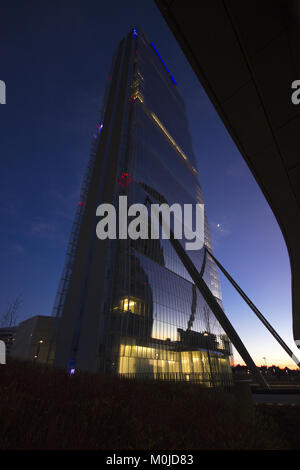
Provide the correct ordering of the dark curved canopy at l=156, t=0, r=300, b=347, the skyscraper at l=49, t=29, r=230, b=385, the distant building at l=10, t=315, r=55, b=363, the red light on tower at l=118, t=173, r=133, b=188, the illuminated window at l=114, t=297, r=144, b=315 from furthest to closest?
the distant building at l=10, t=315, r=55, b=363, the red light on tower at l=118, t=173, r=133, b=188, the illuminated window at l=114, t=297, r=144, b=315, the skyscraper at l=49, t=29, r=230, b=385, the dark curved canopy at l=156, t=0, r=300, b=347

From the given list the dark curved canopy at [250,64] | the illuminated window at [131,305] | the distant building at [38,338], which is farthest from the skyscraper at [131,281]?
the dark curved canopy at [250,64]

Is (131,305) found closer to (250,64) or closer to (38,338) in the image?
(250,64)

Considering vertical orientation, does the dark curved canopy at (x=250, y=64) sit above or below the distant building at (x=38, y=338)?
above

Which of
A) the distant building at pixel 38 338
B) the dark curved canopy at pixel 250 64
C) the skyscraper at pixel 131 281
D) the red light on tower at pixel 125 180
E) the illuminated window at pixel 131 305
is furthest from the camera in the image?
the distant building at pixel 38 338

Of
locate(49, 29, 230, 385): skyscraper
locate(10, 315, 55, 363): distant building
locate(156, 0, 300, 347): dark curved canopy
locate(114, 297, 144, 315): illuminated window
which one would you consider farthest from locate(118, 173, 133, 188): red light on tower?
locate(156, 0, 300, 347): dark curved canopy

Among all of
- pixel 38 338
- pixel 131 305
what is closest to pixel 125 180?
pixel 131 305

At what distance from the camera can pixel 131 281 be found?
34.3 m

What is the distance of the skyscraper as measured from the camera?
31.3 m

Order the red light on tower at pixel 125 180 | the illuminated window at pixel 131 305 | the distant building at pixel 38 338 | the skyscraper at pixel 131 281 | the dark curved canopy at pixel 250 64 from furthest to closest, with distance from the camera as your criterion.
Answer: the distant building at pixel 38 338 < the red light on tower at pixel 125 180 < the illuminated window at pixel 131 305 < the skyscraper at pixel 131 281 < the dark curved canopy at pixel 250 64

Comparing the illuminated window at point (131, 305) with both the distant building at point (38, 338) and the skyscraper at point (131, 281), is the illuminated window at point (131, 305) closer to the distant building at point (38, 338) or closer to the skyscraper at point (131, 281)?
the skyscraper at point (131, 281)

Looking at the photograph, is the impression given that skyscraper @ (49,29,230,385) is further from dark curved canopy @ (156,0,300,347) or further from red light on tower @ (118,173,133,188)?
dark curved canopy @ (156,0,300,347)

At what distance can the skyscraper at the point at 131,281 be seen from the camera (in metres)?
31.3

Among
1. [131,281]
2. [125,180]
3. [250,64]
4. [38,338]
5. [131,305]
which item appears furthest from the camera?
[38,338]

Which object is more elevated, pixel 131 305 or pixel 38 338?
pixel 131 305
